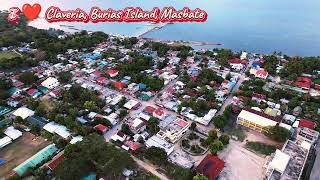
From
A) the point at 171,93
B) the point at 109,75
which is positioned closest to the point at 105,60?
the point at 109,75

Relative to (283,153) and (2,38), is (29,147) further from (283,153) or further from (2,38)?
(2,38)

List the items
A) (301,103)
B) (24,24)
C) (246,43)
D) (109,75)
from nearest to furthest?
Result: (301,103) < (109,75) < (246,43) < (24,24)

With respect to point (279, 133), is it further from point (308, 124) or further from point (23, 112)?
point (23, 112)

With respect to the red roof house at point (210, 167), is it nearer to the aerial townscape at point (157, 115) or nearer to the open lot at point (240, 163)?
the aerial townscape at point (157, 115)

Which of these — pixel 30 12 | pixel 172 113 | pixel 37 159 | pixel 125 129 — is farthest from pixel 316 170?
pixel 30 12

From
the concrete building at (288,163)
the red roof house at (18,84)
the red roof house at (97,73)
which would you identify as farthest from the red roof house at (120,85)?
the concrete building at (288,163)

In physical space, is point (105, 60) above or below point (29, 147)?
above
